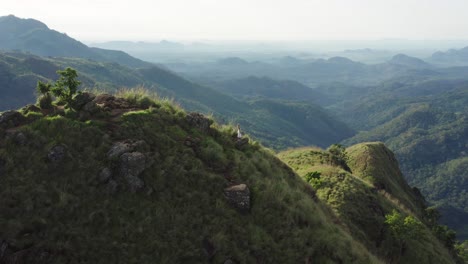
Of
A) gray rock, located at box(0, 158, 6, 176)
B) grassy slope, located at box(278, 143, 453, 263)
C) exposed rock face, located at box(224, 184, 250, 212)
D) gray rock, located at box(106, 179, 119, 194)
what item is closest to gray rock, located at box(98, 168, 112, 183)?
gray rock, located at box(106, 179, 119, 194)

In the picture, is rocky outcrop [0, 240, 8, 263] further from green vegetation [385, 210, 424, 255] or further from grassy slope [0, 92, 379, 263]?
green vegetation [385, 210, 424, 255]

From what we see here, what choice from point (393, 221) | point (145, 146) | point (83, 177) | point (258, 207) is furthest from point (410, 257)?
point (83, 177)

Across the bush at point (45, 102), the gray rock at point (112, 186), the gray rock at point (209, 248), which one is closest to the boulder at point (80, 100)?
the bush at point (45, 102)

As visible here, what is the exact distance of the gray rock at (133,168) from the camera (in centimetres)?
1312

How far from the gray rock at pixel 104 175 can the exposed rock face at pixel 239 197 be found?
16.2ft

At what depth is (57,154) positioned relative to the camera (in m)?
13.0

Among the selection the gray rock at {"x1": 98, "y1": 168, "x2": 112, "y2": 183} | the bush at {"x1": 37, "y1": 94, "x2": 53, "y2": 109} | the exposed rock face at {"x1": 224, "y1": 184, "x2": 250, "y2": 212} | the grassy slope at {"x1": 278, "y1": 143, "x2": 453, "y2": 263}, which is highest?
the bush at {"x1": 37, "y1": 94, "x2": 53, "y2": 109}

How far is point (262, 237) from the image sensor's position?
13.4 m

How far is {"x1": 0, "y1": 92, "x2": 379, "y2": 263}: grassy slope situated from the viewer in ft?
35.5

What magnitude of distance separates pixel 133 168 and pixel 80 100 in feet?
16.5

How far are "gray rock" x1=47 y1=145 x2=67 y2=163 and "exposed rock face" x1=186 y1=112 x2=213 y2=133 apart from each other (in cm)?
698

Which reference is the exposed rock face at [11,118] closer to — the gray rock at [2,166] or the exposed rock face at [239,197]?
the gray rock at [2,166]

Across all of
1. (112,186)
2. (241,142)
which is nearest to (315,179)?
(241,142)

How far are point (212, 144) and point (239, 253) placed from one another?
657cm
